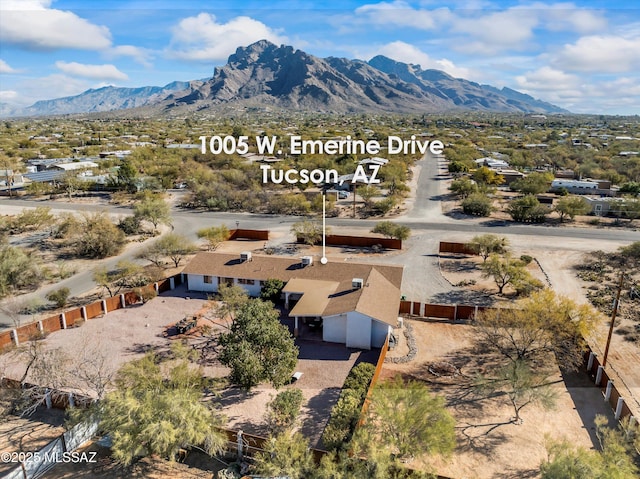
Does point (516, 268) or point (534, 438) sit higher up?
point (516, 268)

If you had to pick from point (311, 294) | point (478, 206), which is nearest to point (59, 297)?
point (311, 294)

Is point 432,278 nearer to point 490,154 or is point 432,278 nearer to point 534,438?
point 534,438

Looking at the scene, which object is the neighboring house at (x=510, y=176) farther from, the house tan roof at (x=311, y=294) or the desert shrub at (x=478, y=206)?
the house tan roof at (x=311, y=294)

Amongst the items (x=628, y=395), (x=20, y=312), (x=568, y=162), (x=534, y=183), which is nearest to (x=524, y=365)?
(x=628, y=395)

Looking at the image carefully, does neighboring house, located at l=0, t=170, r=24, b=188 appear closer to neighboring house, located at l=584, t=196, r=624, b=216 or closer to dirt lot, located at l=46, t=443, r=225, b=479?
dirt lot, located at l=46, t=443, r=225, b=479

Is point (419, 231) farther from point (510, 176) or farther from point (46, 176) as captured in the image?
point (46, 176)

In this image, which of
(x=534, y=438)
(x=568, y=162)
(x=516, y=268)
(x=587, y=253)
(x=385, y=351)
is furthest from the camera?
(x=568, y=162)

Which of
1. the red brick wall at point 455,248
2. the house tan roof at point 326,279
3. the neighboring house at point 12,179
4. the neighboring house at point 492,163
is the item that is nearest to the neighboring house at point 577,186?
the neighboring house at point 492,163
